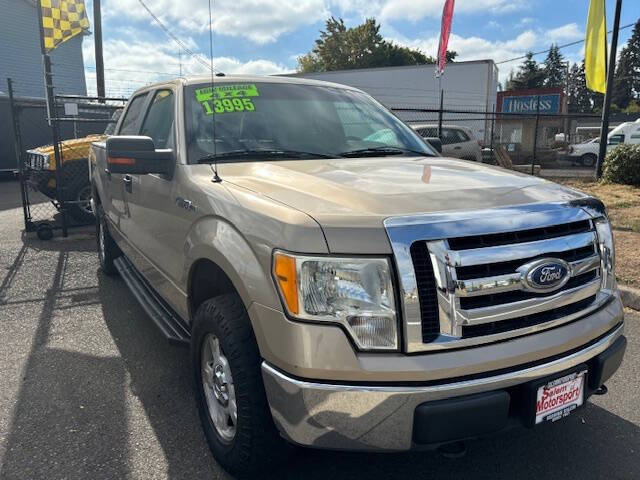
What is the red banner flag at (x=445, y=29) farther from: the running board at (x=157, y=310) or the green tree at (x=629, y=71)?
the green tree at (x=629, y=71)

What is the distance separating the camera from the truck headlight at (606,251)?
7.61 ft

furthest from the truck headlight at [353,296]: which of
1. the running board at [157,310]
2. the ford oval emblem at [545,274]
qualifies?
the running board at [157,310]

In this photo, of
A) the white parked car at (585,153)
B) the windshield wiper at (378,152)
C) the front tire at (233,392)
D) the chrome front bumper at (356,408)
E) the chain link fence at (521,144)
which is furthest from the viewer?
the white parked car at (585,153)

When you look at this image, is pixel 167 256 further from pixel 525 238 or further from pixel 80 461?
pixel 525 238

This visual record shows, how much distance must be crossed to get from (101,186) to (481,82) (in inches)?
976

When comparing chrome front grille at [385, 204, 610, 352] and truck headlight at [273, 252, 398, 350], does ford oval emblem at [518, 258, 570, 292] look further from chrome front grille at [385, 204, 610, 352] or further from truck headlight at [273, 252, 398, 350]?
truck headlight at [273, 252, 398, 350]

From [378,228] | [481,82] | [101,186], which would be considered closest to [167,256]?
[378,228]

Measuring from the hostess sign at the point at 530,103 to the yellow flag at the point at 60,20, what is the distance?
90.6 feet

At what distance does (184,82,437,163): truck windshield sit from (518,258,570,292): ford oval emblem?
1.46 metres

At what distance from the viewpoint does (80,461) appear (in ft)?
8.32

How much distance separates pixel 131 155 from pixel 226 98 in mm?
781

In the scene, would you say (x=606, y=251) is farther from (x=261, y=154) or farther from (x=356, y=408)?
(x=261, y=154)

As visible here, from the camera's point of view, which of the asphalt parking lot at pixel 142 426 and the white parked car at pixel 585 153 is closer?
the asphalt parking lot at pixel 142 426

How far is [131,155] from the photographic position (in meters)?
2.77
